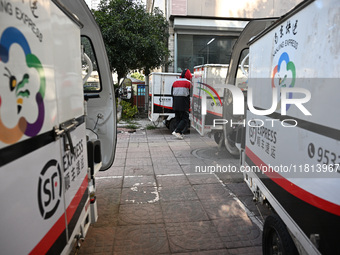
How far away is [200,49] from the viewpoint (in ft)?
47.6

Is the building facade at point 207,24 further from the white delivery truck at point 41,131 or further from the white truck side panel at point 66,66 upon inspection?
the white delivery truck at point 41,131

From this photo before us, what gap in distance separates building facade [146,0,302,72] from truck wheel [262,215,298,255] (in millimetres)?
12172

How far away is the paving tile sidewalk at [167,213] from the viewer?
128 inches

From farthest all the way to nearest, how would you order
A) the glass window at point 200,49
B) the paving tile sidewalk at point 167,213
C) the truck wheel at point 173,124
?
the glass window at point 200,49 → the truck wheel at point 173,124 → the paving tile sidewalk at point 167,213

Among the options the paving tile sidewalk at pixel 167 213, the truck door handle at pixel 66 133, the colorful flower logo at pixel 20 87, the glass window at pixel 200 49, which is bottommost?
the paving tile sidewalk at pixel 167 213

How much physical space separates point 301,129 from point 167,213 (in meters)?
2.50

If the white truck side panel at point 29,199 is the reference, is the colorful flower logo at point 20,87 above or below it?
above

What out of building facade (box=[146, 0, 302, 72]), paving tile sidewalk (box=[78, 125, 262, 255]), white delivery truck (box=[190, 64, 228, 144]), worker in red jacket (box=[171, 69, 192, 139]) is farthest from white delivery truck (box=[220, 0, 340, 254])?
building facade (box=[146, 0, 302, 72])

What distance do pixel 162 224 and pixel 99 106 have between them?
207 centimetres

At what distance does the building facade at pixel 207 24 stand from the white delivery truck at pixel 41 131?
12051 millimetres

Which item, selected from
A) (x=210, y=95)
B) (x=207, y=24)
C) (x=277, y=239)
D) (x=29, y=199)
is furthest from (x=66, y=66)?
(x=207, y=24)

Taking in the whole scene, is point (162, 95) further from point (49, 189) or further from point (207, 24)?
point (49, 189)

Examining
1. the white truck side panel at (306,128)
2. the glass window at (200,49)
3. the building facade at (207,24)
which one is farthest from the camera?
the glass window at (200,49)

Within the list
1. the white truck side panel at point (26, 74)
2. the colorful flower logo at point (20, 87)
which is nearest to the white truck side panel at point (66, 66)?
the white truck side panel at point (26, 74)
